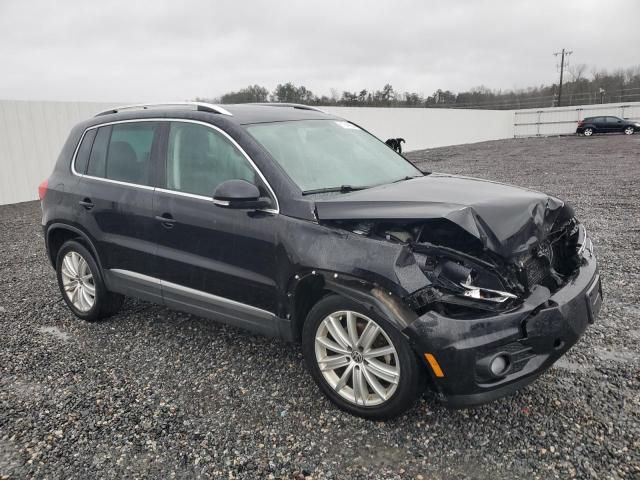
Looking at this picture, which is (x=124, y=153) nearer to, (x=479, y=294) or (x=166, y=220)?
(x=166, y=220)

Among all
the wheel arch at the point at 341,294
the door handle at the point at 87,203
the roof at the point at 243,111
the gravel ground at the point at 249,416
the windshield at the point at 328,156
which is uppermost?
the roof at the point at 243,111

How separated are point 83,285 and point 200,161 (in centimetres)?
191

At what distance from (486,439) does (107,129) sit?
386 cm

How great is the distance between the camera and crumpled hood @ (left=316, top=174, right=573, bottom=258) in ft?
9.00

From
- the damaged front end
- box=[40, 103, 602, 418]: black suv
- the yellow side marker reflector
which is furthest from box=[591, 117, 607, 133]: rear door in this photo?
the yellow side marker reflector

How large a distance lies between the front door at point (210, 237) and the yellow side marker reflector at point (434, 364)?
109 centimetres

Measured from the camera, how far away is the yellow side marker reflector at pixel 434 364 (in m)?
2.63

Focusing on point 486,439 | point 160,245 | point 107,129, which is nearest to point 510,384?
point 486,439

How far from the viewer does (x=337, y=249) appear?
2934 millimetres

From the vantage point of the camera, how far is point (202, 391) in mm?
3475

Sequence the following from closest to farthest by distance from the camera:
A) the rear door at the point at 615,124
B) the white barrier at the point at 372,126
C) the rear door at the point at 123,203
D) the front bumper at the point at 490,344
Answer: the front bumper at the point at 490,344 < the rear door at the point at 123,203 < the white barrier at the point at 372,126 < the rear door at the point at 615,124

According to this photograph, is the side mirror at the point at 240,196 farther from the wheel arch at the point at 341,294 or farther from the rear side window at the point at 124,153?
the rear side window at the point at 124,153

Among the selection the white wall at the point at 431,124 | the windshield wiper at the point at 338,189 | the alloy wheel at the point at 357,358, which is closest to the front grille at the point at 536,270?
the alloy wheel at the point at 357,358

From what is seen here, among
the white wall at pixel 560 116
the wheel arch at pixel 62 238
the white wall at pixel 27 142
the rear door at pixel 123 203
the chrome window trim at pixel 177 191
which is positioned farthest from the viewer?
the white wall at pixel 560 116
